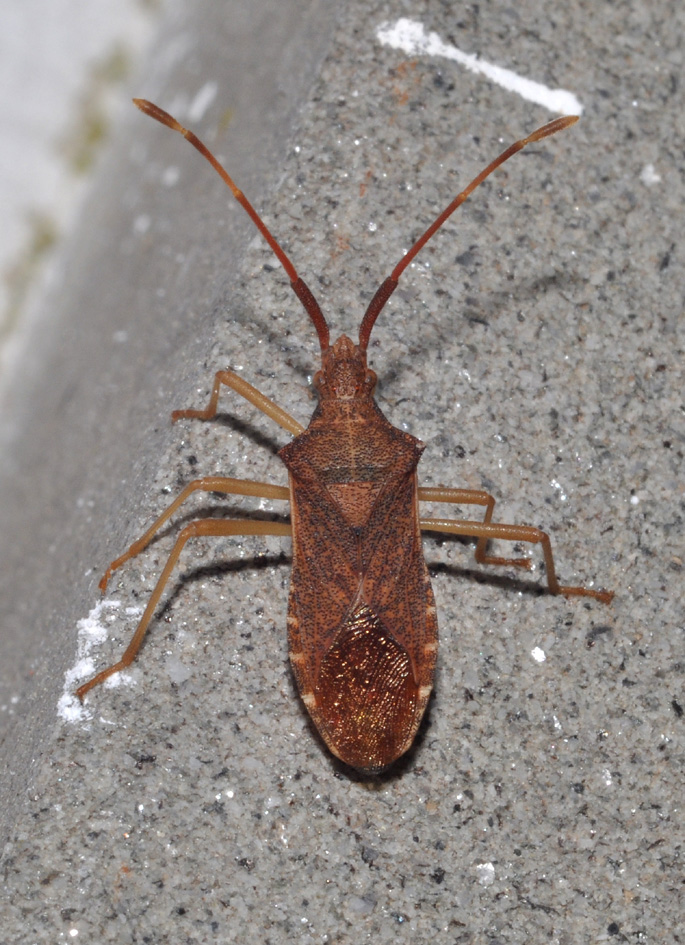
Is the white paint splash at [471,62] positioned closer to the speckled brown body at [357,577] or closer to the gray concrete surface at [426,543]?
the gray concrete surface at [426,543]

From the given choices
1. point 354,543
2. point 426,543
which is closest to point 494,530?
point 426,543

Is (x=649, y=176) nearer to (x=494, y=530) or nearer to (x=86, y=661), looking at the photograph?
(x=494, y=530)

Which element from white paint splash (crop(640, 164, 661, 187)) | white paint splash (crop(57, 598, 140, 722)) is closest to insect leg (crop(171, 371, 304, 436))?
white paint splash (crop(57, 598, 140, 722))

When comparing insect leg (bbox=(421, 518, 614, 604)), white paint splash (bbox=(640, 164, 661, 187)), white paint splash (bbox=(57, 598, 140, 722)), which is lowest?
white paint splash (bbox=(57, 598, 140, 722))

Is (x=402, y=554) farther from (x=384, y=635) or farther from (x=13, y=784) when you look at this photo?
(x=13, y=784)

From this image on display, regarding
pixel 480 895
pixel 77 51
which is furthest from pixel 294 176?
pixel 77 51

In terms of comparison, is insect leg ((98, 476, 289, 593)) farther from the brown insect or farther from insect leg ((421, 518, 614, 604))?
insect leg ((421, 518, 614, 604))

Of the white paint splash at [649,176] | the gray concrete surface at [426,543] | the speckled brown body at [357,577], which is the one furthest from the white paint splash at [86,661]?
the white paint splash at [649,176]
